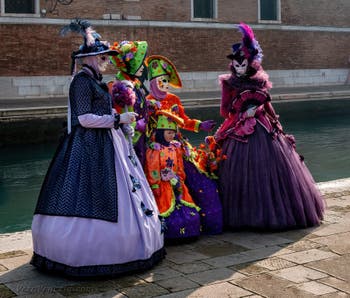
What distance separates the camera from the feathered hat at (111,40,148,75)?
5.21 metres

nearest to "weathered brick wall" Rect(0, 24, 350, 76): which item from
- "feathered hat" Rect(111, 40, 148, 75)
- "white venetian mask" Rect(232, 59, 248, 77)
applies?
"white venetian mask" Rect(232, 59, 248, 77)

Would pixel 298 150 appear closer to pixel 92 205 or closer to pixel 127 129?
pixel 127 129

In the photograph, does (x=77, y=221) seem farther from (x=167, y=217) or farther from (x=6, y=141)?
(x=6, y=141)

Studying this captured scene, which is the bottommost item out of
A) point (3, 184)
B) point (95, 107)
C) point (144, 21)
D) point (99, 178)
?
point (3, 184)

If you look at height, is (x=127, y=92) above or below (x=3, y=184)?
above

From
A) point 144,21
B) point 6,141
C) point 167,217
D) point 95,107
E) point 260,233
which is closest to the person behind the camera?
point 95,107

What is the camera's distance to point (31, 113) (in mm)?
14711

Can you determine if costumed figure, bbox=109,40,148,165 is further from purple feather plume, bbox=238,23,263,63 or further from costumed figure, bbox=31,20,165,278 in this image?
purple feather plume, bbox=238,23,263,63

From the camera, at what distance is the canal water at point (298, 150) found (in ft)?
30.8

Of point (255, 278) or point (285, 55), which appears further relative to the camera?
point (285, 55)

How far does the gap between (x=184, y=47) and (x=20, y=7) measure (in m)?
5.44

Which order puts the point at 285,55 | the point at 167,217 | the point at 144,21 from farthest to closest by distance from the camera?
the point at 285,55, the point at 144,21, the point at 167,217

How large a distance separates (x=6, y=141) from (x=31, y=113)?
979 millimetres

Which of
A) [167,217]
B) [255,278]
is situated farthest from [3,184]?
[255,278]
